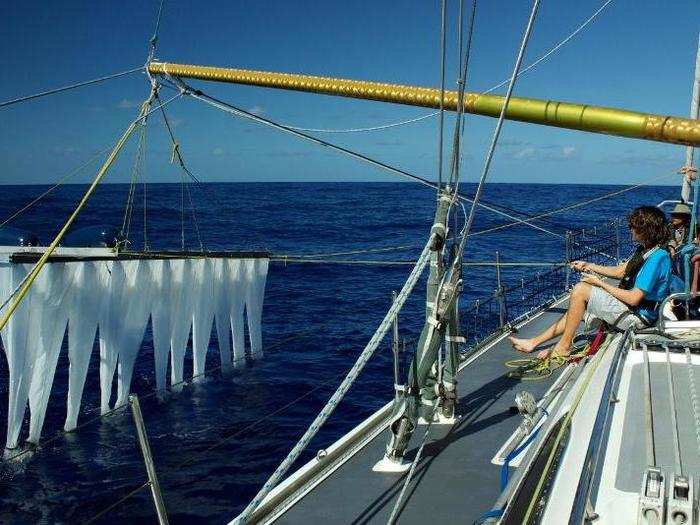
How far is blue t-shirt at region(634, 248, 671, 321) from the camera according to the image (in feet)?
22.2

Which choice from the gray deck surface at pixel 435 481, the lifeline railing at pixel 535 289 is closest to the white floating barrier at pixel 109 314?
the lifeline railing at pixel 535 289

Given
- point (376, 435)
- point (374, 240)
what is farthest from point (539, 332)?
point (374, 240)

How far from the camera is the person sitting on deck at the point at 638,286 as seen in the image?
267 inches

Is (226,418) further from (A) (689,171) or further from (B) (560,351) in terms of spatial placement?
(A) (689,171)

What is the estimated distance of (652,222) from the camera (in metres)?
6.80

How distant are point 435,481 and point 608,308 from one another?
3383 millimetres

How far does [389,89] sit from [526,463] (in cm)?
381

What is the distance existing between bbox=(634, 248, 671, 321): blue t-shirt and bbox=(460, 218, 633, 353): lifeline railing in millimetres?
2133

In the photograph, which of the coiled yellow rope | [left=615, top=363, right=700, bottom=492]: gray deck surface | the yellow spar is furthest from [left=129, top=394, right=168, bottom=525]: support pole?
the coiled yellow rope

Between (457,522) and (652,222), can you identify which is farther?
(652,222)

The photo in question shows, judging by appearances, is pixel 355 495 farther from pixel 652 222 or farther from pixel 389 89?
pixel 652 222

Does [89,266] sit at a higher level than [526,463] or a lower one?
higher

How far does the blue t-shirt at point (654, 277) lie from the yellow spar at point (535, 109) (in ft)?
8.93

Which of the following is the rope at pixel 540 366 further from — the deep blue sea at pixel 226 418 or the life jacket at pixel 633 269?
the deep blue sea at pixel 226 418
